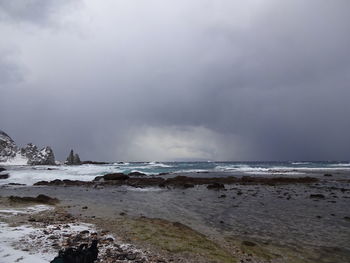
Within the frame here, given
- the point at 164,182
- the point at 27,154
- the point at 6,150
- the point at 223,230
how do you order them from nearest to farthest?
the point at 223,230 < the point at 164,182 < the point at 6,150 < the point at 27,154

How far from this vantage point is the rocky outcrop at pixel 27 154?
89.1m

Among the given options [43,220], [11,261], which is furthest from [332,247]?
[43,220]

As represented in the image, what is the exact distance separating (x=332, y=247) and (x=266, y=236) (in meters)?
2.46

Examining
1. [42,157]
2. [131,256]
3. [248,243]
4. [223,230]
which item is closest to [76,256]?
[131,256]

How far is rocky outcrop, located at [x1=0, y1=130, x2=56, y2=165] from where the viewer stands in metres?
89.1

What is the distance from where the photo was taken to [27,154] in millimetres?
94188

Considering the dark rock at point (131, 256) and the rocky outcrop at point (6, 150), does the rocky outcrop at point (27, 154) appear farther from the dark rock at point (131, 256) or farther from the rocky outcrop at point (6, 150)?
the dark rock at point (131, 256)

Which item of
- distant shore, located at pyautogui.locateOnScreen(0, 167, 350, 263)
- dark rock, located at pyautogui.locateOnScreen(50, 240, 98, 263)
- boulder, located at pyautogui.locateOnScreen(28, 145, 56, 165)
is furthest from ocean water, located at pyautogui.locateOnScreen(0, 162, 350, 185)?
dark rock, located at pyautogui.locateOnScreen(50, 240, 98, 263)

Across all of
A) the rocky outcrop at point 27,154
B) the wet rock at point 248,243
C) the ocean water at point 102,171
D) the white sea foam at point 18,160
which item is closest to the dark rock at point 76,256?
the wet rock at point 248,243

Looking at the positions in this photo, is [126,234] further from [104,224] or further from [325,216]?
[325,216]

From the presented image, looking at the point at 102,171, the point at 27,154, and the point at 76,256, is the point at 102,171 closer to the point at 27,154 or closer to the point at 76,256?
the point at 27,154

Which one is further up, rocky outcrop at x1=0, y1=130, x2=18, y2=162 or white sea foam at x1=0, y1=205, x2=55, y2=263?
rocky outcrop at x1=0, y1=130, x2=18, y2=162

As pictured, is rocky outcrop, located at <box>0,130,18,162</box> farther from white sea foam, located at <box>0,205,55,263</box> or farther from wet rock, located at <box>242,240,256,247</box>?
wet rock, located at <box>242,240,256,247</box>

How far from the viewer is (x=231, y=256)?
9.00m
